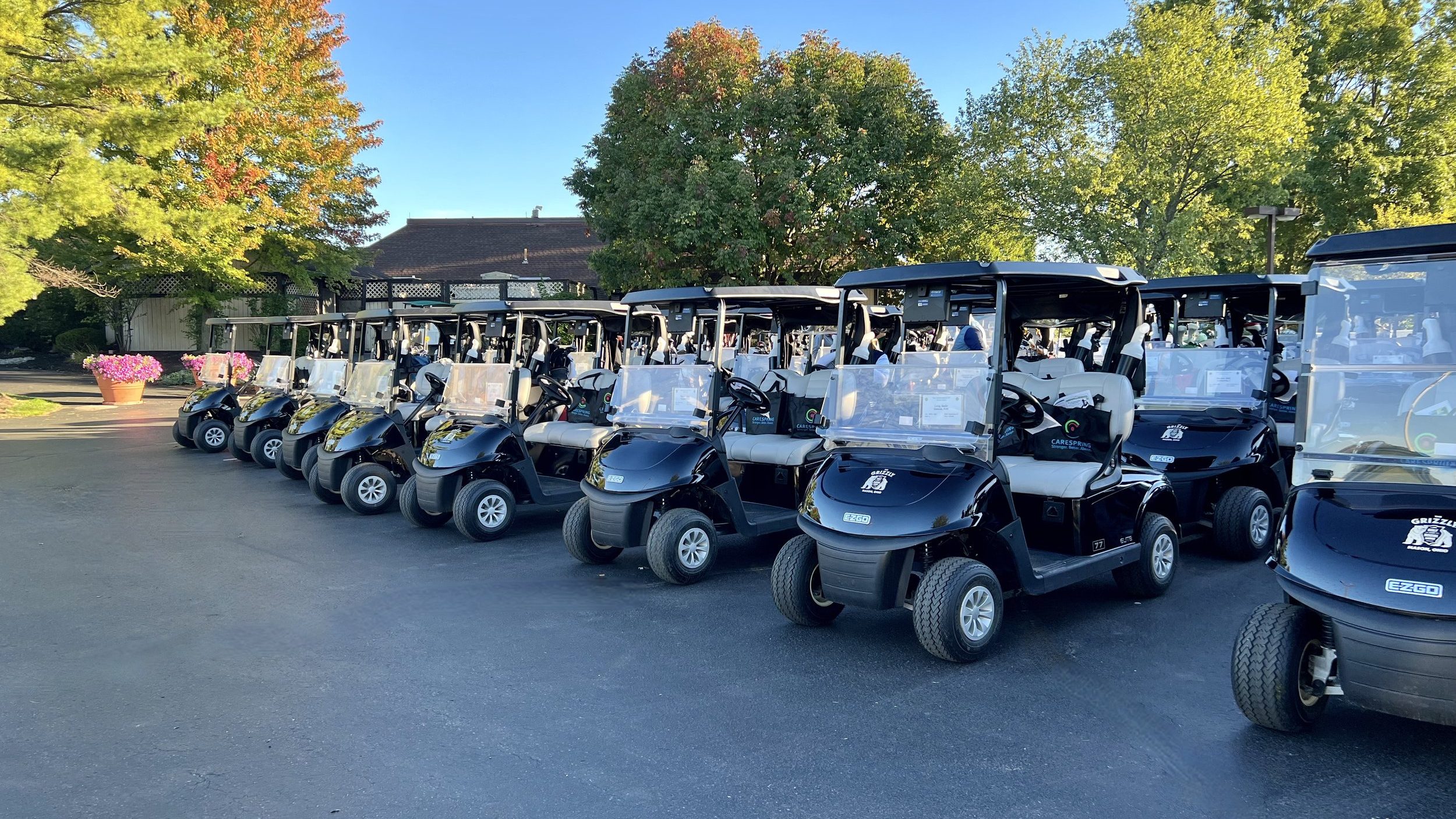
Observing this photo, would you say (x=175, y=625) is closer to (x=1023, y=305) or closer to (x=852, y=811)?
(x=852, y=811)

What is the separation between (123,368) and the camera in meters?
Result: 19.8

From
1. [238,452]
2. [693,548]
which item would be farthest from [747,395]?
[238,452]

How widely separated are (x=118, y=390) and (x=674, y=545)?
62.0 feet

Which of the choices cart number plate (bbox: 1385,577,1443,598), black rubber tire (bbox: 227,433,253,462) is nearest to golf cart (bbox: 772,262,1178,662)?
cart number plate (bbox: 1385,577,1443,598)

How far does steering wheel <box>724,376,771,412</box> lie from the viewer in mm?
7121

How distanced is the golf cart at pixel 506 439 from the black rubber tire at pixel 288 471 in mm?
2772

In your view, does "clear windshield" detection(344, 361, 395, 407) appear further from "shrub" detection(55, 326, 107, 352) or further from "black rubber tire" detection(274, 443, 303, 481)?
"shrub" detection(55, 326, 107, 352)

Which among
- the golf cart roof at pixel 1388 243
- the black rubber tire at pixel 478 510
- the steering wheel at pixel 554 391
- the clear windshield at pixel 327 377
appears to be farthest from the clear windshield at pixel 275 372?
the golf cart roof at pixel 1388 243

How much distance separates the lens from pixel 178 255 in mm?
21797

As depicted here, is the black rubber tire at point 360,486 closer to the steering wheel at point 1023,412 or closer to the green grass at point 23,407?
the steering wheel at point 1023,412

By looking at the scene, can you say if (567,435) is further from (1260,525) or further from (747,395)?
(1260,525)

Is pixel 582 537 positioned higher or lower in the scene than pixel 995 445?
lower

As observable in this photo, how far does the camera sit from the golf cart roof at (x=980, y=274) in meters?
5.22

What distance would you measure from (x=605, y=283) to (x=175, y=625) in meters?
18.4
